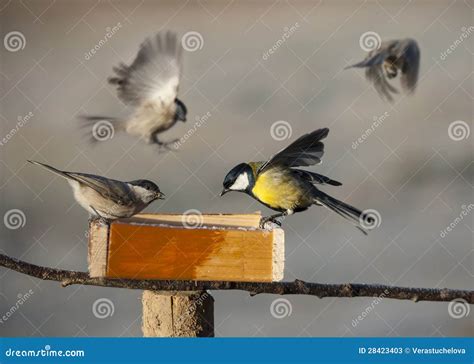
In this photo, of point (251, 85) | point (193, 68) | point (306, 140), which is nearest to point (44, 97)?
point (193, 68)

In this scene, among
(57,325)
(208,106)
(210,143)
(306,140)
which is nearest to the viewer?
(306,140)

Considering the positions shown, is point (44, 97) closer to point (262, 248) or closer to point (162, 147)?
point (162, 147)

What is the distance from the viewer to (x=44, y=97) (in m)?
9.37

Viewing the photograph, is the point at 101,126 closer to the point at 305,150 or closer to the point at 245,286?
the point at 305,150

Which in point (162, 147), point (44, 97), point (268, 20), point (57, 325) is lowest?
point (57, 325)

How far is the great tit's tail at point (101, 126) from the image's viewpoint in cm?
491

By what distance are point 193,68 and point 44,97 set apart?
1462 mm

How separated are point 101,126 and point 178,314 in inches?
62.5

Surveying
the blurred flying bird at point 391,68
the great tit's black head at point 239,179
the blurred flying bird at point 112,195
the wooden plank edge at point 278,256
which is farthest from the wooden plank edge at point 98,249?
the blurred flying bird at point 391,68

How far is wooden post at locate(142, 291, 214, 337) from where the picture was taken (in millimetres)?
3600

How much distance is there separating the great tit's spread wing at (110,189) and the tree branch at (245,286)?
3.13 feet

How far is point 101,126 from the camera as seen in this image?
491 cm

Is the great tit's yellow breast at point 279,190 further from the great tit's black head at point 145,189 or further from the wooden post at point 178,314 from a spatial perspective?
the wooden post at point 178,314

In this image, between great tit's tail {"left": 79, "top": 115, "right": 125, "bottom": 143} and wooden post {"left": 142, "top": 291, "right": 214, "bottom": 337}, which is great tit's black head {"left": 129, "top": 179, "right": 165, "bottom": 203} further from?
wooden post {"left": 142, "top": 291, "right": 214, "bottom": 337}
